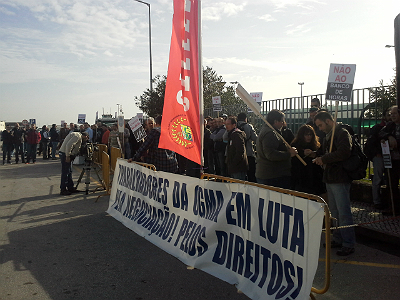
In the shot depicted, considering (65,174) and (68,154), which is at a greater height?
(68,154)

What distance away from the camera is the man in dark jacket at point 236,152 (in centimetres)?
781

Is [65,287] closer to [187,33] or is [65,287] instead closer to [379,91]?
[187,33]

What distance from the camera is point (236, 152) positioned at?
7.88m

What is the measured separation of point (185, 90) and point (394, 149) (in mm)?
4360

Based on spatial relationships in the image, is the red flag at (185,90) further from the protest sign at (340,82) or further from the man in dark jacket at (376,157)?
the man in dark jacket at (376,157)

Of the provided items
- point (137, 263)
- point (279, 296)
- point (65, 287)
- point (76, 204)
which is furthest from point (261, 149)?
point (76, 204)

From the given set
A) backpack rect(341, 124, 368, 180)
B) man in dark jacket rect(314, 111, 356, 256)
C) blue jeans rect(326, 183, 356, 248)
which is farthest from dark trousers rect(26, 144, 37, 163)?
backpack rect(341, 124, 368, 180)

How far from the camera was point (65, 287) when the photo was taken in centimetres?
442

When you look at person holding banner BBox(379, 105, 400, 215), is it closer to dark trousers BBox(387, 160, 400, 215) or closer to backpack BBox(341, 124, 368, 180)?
dark trousers BBox(387, 160, 400, 215)

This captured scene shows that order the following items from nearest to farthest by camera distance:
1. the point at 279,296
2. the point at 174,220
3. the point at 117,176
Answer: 1. the point at 279,296
2. the point at 174,220
3. the point at 117,176

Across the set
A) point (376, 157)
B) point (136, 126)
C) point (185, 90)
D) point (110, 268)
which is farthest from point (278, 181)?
point (136, 126)

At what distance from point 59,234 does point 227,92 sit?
35.2 meters

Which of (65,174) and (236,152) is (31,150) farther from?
Answer: (236,152)

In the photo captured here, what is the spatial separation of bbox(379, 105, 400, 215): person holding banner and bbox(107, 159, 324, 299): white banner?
4.28 metres
